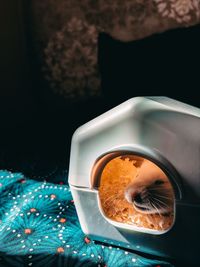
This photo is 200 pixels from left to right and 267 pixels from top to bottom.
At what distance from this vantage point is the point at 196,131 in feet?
2.72

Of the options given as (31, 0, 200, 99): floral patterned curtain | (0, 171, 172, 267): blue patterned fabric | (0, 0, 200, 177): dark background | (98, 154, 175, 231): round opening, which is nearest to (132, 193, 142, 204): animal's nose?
(98, 154, 175, 231): round opening

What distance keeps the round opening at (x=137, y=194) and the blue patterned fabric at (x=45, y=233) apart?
135mm

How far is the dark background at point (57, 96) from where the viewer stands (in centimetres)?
183

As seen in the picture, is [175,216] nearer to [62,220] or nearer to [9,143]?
[62,220]

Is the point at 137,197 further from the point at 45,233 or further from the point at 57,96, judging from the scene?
the point at 57,96

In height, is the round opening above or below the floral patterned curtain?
below

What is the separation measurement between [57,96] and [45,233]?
1225 mm

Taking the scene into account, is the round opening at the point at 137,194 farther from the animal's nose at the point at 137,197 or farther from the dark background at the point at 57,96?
the dark background at the point at 57,96

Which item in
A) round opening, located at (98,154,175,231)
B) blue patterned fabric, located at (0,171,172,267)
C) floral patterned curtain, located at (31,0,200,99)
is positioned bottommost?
blue patterned fabric, located at (0,171,172,267)

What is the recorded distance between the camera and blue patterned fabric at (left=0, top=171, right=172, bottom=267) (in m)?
1.06

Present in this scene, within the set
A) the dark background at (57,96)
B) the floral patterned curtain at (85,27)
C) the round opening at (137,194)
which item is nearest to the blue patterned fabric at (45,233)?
the round opening at (137,194)

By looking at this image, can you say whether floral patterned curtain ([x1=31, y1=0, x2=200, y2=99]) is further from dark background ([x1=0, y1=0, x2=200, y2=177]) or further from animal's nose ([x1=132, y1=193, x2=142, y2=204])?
animal's nose ([x1=132, y1=193, x2=142, y2=204])

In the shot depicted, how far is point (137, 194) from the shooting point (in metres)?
0.96

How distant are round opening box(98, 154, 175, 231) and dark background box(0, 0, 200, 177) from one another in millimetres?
684
